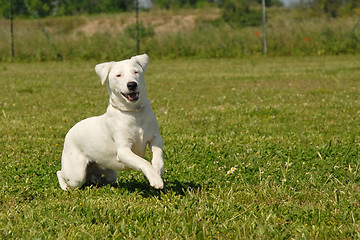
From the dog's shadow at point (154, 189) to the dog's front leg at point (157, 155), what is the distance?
30 centimetres

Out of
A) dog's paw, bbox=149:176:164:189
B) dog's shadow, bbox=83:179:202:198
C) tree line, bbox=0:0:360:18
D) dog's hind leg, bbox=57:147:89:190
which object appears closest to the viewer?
dog's paw, bbox=149:176:164:189

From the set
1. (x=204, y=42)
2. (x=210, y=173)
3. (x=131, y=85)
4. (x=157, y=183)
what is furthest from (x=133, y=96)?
(x=204, y=42)

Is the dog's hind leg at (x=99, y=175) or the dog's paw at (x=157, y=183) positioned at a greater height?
the dog's paw at (x=157, y=183)

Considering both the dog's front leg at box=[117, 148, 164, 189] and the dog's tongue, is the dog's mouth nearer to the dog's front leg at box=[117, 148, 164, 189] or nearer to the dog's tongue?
the dog's tongue

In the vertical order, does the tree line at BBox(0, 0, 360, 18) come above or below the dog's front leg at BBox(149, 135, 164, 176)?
above

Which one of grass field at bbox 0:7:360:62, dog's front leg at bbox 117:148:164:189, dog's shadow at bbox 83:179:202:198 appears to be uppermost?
grass field at bbox 0:7:360:62

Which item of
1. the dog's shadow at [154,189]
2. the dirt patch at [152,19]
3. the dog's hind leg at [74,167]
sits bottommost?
the dog's shadow at [154,189]

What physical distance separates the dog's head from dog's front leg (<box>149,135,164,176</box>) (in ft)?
1.05

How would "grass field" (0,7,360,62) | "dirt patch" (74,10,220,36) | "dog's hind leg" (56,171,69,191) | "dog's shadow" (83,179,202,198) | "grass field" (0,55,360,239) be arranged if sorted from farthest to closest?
"dirt patch" (74,10,220,36) → "grass field" (0,7,360,62) → "dog's hind leg" (56,171,69,191) → "dog's shadow" (83,179,202,198) → "grass field" (0,55,360,239)

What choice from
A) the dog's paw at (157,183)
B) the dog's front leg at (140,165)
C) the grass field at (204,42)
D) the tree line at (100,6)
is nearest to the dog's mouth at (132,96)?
the dog's front leg at (140,165)

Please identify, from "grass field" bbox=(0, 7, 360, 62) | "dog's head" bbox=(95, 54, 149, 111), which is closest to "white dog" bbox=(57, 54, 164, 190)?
"dog's head" bbox=(95, 54, 149, 111)

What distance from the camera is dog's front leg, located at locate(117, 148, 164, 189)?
3.76 meters

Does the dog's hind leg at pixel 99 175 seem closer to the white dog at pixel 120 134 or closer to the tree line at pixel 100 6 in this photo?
the white dog at pixel 120 134

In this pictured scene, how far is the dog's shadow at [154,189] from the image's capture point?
4387 millimetres
